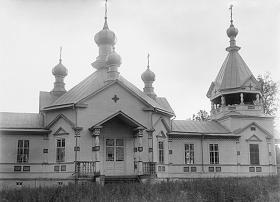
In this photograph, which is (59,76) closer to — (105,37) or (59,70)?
(59,70)

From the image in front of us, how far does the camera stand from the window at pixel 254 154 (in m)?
28.4

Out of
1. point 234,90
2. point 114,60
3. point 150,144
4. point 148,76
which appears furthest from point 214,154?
point 114,60

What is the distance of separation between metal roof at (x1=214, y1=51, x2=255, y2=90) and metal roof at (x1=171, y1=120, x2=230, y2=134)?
274 cm

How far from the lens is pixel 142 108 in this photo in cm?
2398

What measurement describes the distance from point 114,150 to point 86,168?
2.32m

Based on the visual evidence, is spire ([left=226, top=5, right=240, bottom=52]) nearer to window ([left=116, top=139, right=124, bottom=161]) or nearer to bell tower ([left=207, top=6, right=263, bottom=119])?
bell tower ([left=207, top=6, right=263, bottom=119])

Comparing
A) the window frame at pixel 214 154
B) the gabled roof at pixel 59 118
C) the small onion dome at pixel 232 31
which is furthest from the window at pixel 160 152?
the small onion dome at pixel 232 31

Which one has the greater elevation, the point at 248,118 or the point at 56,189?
the point at 248,118

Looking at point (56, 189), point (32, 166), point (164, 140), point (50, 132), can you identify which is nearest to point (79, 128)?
point (50, 132)

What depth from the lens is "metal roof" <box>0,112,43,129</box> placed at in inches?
942

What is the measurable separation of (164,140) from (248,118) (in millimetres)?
7144

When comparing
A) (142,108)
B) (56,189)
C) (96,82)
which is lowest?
(56,189)

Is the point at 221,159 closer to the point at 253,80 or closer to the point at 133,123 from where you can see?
the point at 253,80

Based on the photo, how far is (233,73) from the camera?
2992cm
